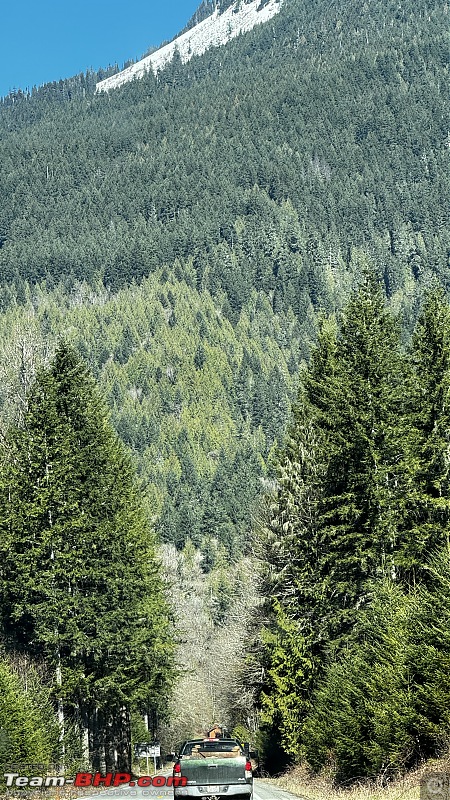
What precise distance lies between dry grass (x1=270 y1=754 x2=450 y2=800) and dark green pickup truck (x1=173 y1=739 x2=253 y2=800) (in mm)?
2621

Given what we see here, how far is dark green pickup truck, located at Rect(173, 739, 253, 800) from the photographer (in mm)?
21547

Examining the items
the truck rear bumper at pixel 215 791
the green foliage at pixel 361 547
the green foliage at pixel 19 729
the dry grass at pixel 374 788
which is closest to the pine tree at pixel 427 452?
the green foliage at pixel 361 547

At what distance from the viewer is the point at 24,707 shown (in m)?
27.2

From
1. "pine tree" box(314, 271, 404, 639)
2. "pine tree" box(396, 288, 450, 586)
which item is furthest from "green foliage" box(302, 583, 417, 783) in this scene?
"pine tree" box(396, 288, 450, 586)

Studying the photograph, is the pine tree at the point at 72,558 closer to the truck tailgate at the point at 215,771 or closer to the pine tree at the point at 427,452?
the pine tree at the point at 427,452

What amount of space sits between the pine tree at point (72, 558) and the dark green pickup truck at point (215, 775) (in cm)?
1488

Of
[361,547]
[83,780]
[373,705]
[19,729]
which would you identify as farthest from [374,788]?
[83,780]

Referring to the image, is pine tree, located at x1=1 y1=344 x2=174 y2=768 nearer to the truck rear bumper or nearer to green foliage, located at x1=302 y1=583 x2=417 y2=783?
green foliage, located at x1=302 y1=583 x2=417 y2=783

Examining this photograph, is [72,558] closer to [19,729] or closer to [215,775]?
[19,729]

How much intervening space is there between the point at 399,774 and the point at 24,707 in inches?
400

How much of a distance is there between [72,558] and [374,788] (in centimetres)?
1635

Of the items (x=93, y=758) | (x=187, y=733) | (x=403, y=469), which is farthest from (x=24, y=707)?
(x=187, y=733)

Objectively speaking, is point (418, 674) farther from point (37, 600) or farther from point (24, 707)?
point (37, 600)

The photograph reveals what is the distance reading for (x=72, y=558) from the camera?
120ft
